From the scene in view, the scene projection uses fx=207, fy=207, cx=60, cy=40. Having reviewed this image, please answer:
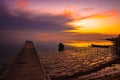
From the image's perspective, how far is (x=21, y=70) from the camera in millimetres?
18922

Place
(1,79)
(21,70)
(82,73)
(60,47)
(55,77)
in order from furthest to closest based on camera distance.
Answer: (60,47) → (82,73) → (55,77) → (21,70) → (1,79)

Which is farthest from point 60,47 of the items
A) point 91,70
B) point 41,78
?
point 41,78

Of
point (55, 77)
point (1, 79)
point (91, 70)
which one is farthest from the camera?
point (91, 70)

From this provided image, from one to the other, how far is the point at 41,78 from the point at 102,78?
5657 millimetres

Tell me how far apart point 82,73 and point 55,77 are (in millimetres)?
3331

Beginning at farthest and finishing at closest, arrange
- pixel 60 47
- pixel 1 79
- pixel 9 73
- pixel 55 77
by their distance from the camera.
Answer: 1. pixel 60 47
2. pixel 55 77
3. pixel 9 73
4. pixel 1 79

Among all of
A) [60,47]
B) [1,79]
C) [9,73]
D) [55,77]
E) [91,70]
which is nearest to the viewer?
[1,79]

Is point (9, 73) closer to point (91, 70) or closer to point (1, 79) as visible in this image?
point (1, 79)

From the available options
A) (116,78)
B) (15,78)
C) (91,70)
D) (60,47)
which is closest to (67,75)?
(91,70)

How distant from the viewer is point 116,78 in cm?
1769

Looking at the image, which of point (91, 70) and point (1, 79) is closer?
point (1, 79)

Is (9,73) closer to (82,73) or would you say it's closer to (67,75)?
(67,75)

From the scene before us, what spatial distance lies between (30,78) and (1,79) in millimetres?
2136

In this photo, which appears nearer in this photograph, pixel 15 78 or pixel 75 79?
pixel 15 78
